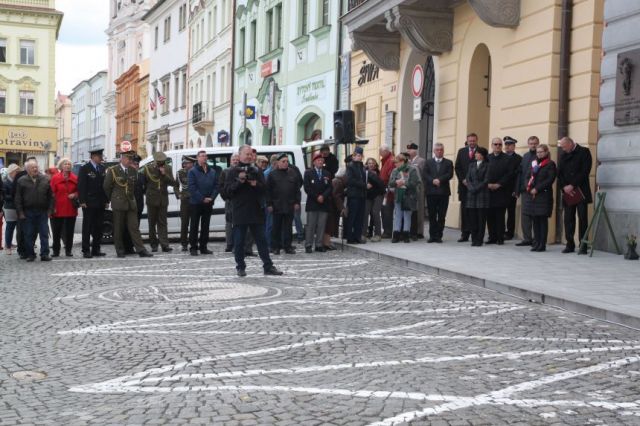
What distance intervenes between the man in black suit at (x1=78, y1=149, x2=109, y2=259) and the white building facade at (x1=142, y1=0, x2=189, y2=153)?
126 ft

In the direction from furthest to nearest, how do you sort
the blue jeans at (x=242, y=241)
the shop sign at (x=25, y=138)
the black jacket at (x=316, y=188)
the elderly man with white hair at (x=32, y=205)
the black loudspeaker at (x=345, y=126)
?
the shop sign at (x=25, y=138)
the black loudspeaker at (x=345, y=126)
the black jacket at (x=316, y=188)
the elderly man with white hair at (x=32, y=205)
the blue jeans at (x=242, y=241)

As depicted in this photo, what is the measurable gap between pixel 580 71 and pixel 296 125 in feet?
59.6

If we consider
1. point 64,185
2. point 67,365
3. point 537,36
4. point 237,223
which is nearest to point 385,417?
point 67,365

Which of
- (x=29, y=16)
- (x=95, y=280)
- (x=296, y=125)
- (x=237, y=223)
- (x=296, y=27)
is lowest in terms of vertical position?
(x=95, y=280)

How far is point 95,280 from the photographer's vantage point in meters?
12.0

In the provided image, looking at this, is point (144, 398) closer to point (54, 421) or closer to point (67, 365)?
point (54, 421)

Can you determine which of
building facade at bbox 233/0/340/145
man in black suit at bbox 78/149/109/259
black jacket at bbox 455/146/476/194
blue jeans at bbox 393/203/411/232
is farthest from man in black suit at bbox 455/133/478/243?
building facade at bbox 233/0/340/145

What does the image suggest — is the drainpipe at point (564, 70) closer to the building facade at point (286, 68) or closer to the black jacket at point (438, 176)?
the black jacket at point (438, 176)

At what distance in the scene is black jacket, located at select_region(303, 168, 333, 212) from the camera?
647 inches

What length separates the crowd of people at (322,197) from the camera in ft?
49.5

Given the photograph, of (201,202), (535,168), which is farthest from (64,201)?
(535,168)

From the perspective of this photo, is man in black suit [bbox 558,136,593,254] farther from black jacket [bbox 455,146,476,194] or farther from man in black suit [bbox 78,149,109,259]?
man in black suit [bbox 78,149,109,259]

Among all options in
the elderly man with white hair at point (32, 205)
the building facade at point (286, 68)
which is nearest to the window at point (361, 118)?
the building facade at point (286, 68)

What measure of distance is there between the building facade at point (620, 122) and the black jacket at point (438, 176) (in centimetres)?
292
